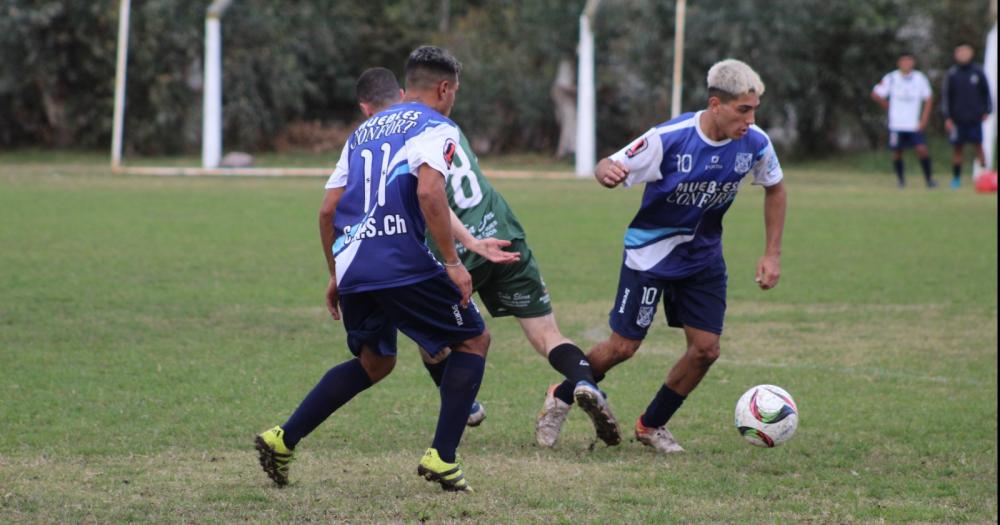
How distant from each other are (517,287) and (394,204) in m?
1.53

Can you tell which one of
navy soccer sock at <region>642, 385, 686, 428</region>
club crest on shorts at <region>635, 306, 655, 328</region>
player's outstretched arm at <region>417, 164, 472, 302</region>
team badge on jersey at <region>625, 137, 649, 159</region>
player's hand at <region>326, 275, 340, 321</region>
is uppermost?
team badge on jersey at <region>625, 137, 649, 159</region>

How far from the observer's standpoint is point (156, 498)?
16.3 feet

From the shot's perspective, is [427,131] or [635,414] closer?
[427,131]

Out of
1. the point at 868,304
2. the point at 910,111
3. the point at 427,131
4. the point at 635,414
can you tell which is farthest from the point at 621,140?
the point at 427,131

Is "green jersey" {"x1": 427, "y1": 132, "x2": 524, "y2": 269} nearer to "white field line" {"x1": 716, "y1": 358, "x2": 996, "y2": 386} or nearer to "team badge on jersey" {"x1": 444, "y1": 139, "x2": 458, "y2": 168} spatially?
"team badge on jersey" {"x1": 444, "y1": 139, "x2": 458, "y2": 168}

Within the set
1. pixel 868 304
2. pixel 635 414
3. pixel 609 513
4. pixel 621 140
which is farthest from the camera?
pixel 621 140

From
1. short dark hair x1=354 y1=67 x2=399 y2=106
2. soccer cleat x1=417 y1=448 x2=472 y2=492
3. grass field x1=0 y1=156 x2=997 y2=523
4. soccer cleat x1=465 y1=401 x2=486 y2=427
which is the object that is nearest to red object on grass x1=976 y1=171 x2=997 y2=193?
grass field x1=0 y1=156 x2=997 y2=523

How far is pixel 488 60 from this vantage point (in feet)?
105

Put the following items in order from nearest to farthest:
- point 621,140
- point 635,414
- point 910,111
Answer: point 635,414
point 910,111
point 621,140

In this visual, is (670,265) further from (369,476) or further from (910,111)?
(910,111)

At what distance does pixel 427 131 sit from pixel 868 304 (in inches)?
264

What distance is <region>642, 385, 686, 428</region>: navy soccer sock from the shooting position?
609 centimetres

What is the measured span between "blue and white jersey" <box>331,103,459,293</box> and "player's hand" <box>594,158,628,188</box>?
3.10 ft

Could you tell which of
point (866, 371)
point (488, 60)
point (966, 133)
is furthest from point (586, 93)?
point (866, 371)
